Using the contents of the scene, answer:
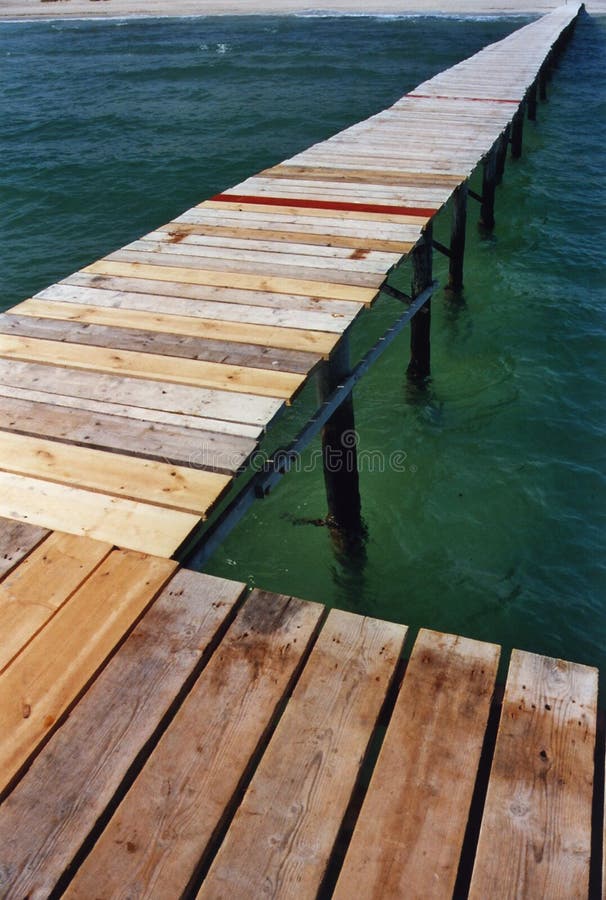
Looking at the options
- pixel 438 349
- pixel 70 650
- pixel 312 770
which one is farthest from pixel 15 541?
pixel 438 349

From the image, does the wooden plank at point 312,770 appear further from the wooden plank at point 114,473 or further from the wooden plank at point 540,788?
the wooden plank at point 114,473

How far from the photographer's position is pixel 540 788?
2244mm

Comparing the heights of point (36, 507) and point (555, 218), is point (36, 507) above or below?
above

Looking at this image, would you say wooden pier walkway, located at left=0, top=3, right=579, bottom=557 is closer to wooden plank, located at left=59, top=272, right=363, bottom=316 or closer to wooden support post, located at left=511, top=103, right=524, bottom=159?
wooden plank, located at left=59, top=272, right=363, bottom=316

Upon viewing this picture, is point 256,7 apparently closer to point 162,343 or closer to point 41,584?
point 162,343

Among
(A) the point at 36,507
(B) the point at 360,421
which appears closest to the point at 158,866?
(A) the point at 36,507

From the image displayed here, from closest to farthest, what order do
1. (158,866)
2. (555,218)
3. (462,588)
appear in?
(158,866) → (462,588) → (555,218)

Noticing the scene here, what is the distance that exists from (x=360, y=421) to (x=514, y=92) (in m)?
8.69

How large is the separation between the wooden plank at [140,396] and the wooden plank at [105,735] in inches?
42.1

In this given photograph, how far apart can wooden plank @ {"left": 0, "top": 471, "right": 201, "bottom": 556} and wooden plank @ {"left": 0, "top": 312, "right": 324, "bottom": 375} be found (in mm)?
1284

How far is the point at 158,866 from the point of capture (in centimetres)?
207

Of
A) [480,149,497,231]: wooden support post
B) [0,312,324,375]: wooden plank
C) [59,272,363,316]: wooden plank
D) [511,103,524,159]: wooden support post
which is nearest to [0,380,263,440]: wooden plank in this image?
[0,312,324,375]: wooden plank

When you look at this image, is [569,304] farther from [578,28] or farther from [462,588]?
[578,28]

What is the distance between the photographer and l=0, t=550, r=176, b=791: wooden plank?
2461 millimetres
